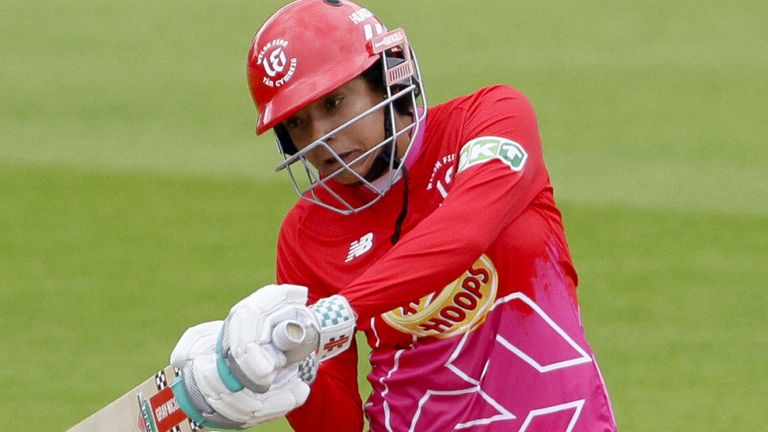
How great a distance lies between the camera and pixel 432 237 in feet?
12.4

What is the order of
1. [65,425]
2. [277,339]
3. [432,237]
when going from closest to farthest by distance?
[277,339], [432,237], [65,425]

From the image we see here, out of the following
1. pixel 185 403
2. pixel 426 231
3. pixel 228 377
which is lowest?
pixel 185 403

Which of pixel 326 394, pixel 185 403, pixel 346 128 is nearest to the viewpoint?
pixel 185 403

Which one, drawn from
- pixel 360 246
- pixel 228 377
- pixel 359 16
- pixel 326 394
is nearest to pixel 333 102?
pixel 359 16

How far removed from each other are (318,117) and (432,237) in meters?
0.62

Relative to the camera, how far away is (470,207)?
388 centimetres

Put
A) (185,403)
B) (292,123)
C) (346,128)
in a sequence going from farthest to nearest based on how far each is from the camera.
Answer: (292,123) → (346,128) → (185,403)

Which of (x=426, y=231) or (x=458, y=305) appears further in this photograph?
(x=458, y=305)

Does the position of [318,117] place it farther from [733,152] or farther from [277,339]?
[733,152]

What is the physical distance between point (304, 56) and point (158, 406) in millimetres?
978

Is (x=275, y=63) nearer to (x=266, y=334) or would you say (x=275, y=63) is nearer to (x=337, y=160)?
(x=337, y=160)

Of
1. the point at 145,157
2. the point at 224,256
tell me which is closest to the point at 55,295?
the point at 224,256

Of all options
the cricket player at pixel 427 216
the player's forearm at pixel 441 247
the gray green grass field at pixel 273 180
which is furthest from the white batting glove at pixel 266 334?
the gray green grass field at pixel 273 180

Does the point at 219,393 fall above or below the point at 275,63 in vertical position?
below
